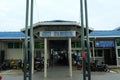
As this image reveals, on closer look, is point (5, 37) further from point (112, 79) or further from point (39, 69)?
point (112, 79)

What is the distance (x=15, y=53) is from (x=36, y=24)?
12.5 m

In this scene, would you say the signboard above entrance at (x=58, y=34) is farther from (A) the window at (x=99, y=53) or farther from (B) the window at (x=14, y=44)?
(A) the window at (x=99, y=53)

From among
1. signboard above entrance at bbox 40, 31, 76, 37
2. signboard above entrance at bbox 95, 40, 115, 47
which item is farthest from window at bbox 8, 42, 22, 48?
signboard above entrance at bbox 40, 31, 76, 37

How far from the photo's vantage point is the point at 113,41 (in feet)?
96.6

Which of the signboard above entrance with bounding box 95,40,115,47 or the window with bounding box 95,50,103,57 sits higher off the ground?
the signboard above entrance with bounding box 95,40,115,47

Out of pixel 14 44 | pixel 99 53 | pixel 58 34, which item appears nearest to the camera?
pixel 58 34

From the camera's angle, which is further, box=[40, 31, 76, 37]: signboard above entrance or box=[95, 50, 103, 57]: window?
box=[95, 50, 103, 57]: window

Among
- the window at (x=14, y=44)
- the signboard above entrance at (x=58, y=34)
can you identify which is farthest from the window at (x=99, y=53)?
the signboard above entrance at (x=58, y=34)

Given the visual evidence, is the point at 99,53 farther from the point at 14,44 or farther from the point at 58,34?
the point at 58,34

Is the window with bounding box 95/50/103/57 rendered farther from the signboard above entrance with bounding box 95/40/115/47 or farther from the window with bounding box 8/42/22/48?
the window with bounding box 8/42/22/48

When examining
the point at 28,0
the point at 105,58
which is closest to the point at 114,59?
the point at 105,58

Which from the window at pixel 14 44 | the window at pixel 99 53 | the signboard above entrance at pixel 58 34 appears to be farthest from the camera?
the window at pixel 99 53

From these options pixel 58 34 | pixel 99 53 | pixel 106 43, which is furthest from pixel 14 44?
pixel 58 34

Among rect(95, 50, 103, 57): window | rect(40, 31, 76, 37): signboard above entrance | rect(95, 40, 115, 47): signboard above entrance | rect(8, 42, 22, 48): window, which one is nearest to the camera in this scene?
rect(40, 31, 76, 37): signboard above entrance
